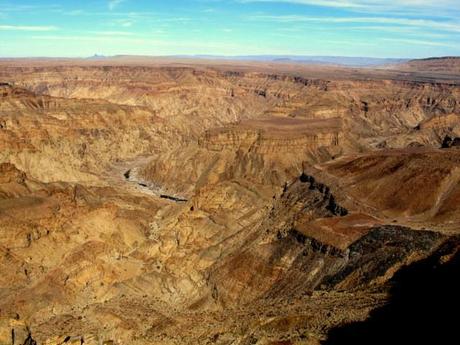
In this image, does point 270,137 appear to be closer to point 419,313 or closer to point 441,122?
point 441,122

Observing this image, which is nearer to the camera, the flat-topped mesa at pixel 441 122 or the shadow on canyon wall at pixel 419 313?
the shadow on canyon wall at pixel 419 313

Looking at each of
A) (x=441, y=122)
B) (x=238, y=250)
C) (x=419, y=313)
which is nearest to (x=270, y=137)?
(x=238, y=250)

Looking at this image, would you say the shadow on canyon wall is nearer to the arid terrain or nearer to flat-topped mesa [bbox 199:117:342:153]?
the arid terrain

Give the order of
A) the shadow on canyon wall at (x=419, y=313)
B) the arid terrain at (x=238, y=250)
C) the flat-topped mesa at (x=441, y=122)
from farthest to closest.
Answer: the flat-topped mesa at (x=441, y=122)
the arid terrain at (x=238, y=250)
the shadow on canyon wall at (x=419, y=313)

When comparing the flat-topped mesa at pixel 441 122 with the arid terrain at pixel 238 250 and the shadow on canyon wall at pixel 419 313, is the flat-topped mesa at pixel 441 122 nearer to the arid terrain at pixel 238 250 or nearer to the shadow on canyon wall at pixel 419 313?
the arid terrain at pixel 238 250

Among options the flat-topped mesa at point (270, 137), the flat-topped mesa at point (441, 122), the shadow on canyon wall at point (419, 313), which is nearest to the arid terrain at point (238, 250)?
the shadow on canyon wall at point (419, 313)

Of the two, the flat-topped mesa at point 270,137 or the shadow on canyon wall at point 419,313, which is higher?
the shadow on canyon wall at point 419,313
